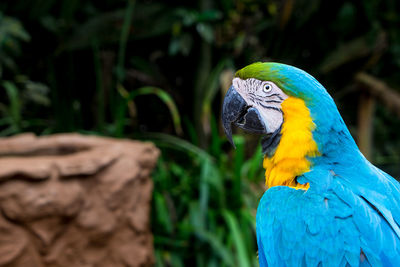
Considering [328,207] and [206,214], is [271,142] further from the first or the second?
[206,214]

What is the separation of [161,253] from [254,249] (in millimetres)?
364

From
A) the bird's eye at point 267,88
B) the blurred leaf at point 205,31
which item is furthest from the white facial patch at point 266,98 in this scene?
the blurred leaf at point 205,31

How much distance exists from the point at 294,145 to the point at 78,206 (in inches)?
33.7

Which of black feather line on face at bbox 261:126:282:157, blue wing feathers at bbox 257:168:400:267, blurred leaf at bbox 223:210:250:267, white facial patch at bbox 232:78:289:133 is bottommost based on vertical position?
blurred leaf at bbox 223:210:250:267

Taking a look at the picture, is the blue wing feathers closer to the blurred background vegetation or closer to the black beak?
the black beak

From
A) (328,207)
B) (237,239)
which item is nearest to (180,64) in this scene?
(237,239)

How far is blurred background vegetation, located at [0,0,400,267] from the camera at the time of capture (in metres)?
2.13

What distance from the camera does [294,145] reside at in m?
0.71

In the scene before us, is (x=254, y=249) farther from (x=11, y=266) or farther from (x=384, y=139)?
(x=384, y=139)

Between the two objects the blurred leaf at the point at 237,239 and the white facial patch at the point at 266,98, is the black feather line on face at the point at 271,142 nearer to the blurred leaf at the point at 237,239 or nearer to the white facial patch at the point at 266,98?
the white facial patch at the point at 266,98

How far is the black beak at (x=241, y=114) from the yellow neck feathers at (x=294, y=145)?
0.13 feet

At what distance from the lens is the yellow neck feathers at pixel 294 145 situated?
2.30 feet

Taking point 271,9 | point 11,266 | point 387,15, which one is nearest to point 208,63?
point 271,9

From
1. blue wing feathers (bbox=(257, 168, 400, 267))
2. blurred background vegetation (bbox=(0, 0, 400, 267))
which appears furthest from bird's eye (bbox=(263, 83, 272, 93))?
blurred background vegetation (bbox=(0, 0, 400, 267))
